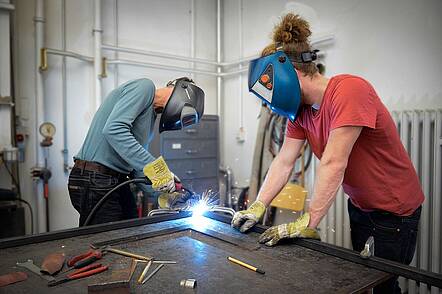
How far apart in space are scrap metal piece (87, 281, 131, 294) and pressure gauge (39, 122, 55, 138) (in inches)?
88.7

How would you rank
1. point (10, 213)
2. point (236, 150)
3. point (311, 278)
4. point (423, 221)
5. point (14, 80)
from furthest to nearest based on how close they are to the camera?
point (236, 150)
point (14, 80)
point (10, 213)
point (423, 221)
point (311, 278)

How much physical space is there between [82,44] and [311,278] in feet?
9.16

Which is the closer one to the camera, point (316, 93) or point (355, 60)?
point (316, 93)

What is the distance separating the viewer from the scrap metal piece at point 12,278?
2.73 feet

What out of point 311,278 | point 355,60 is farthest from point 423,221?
point 311,278

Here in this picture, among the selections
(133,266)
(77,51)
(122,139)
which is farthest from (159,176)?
(77,51)

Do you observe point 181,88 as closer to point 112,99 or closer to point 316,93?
→ point 112,99

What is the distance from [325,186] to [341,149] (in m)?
0.13

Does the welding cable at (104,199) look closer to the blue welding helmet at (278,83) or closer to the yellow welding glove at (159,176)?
the yellow welding glove at (159,176)

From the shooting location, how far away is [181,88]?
174 centimetres

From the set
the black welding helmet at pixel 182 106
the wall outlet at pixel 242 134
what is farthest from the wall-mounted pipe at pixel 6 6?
the wall outlet at pixel 242 134

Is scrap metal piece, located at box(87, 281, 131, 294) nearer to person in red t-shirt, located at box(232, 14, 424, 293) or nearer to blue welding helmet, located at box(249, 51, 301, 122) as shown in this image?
person in red t-shirt, located at box(232, 14, 424, 293)

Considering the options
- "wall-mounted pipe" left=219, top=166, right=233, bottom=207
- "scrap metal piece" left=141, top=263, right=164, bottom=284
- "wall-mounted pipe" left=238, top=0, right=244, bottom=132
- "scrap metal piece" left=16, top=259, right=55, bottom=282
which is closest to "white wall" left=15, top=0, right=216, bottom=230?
"wall-mounted pipe" left=238, top=0, right=244, bottom=132

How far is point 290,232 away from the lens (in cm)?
111
